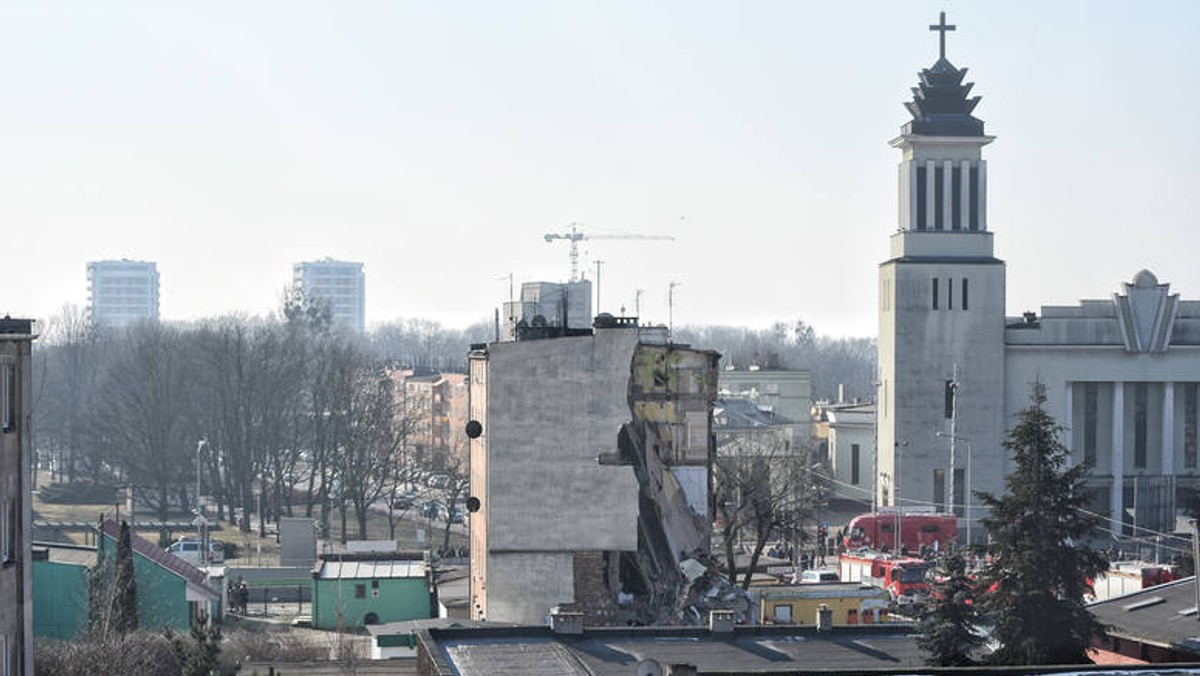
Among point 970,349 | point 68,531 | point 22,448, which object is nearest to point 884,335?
point 970,349

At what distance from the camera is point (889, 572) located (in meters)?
63.5

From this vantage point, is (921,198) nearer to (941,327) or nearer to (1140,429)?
(941,327)

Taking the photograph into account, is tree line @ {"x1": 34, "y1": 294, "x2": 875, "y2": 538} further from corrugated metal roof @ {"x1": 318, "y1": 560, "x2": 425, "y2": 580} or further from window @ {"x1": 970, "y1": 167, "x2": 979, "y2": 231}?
window @ {"x1": 970, "y1": 167, "x2": 979, "y2": 231}

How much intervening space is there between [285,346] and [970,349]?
45.4 m

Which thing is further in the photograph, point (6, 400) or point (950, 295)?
point (950, 295)

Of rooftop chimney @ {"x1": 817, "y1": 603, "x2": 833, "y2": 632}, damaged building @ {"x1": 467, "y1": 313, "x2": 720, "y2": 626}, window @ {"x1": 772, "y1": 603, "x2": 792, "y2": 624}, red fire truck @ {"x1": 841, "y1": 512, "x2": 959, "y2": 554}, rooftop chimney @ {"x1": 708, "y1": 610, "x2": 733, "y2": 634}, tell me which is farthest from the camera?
red fire truck @ {"x1": 841, "y1": 512, "x2": 959, "y2": 554}

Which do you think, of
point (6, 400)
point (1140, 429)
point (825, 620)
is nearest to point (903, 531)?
point (1140, 429)

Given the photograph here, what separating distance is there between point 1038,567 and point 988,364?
5674cm

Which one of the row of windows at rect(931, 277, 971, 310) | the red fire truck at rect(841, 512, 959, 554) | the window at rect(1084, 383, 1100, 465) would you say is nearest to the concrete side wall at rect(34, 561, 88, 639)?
the red fire truck at rect(841, 512, 959, 554)

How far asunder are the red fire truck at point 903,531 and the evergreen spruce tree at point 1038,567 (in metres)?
43.6

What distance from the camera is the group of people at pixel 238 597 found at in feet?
218

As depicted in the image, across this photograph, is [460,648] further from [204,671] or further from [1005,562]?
[1005,562]

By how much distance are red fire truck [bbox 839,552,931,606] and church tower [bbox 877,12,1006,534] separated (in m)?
19.7

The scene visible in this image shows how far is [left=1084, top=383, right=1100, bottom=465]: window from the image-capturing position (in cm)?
9012
